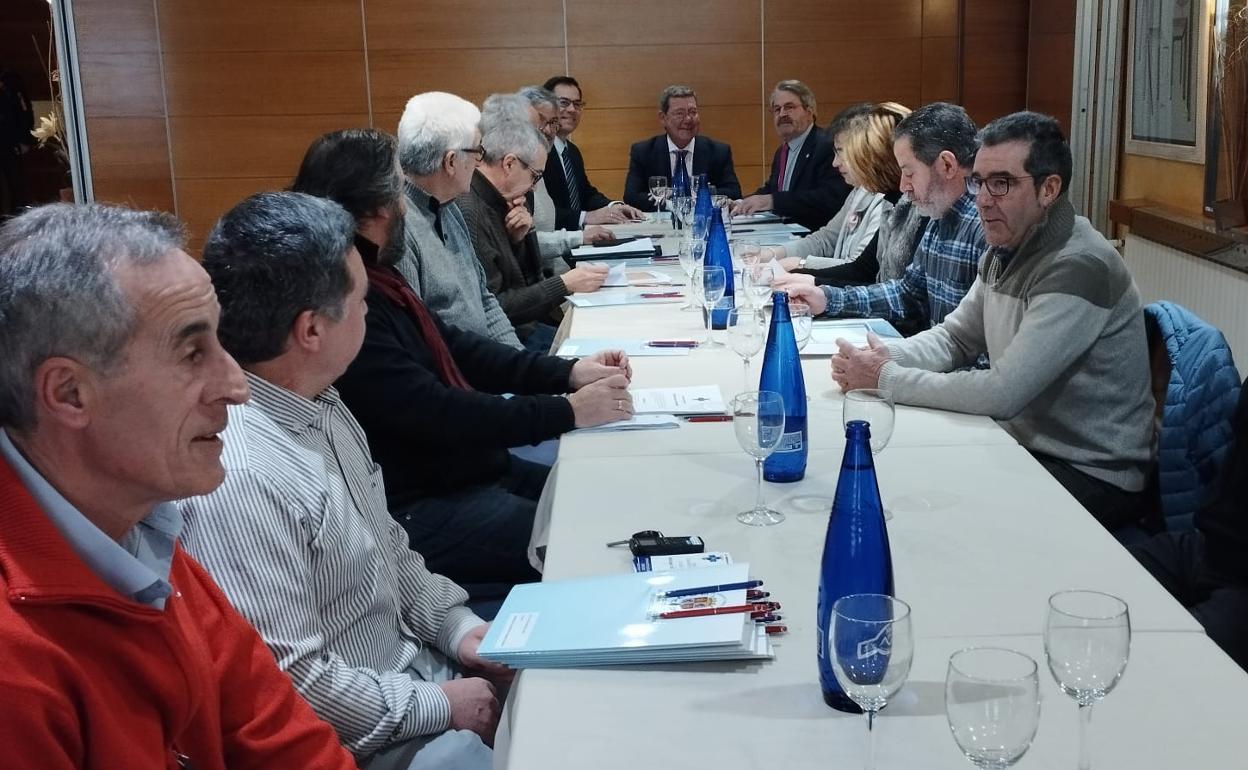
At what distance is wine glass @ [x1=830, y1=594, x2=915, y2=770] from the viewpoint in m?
1.11

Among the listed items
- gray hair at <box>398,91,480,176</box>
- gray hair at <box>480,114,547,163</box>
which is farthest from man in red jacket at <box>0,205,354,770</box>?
gray hair at <box>480,114,547,163</box>

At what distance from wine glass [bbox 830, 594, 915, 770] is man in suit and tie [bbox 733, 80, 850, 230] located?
200 inches

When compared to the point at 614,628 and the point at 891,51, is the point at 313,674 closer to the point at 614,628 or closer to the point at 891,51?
the point at 614,628

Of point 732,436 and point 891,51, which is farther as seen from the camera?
point 891,51

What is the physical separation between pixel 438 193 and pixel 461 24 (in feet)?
16.1

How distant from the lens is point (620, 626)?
4.75 feet

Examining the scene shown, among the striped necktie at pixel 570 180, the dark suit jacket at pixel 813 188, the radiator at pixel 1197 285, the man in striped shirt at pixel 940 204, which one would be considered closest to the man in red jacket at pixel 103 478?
the man in striped shirt at pixel 940 204

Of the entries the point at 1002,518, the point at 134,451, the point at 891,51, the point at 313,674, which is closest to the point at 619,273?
the point at 1002,518

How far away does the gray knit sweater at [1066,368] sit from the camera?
2395 millimetres

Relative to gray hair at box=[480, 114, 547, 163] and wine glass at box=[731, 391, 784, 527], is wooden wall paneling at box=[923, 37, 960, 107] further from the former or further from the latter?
wine glass at box=[731, 391, 784, 527]

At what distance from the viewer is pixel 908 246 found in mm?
3807

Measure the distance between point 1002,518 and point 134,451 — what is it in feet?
4.15

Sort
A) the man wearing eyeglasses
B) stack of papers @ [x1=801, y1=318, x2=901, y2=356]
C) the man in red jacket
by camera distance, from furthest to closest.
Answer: the man wearing eyeglasses
stack of papers @ [x1=801, y1=318, x2=901, y2=356]
the man in red jacket

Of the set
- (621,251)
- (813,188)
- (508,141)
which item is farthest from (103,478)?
(813,188)
